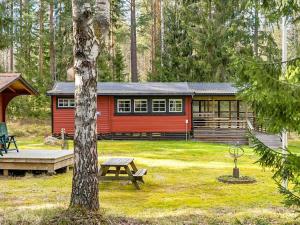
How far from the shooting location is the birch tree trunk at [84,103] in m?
6.61

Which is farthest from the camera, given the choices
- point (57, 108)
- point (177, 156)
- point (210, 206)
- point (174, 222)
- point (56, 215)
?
point (57, 108)

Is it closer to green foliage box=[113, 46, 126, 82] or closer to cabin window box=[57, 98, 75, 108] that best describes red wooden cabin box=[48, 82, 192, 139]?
cabin window box=[57, 98, 75, 108]

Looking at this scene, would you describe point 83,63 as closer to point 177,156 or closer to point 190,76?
point 177,156

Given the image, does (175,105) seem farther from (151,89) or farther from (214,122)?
(214,122)

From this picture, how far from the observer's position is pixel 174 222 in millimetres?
7336

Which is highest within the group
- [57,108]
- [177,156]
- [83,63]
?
[83,63]

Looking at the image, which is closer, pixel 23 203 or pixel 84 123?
pixel 84 123

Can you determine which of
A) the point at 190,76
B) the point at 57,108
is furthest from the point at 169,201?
the point at 190,76

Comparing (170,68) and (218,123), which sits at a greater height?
(170,68)

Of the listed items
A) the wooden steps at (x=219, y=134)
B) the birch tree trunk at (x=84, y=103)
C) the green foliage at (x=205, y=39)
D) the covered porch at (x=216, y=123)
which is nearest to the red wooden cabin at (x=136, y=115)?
the wooden steps at (x=219, y=134)

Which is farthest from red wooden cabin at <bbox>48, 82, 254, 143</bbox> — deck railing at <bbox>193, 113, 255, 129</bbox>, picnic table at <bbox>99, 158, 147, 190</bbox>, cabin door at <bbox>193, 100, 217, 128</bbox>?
picnic table at <bbox>99, 158, 147, 190</bbox>

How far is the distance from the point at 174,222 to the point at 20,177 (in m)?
6.58

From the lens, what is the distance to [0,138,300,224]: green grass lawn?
8.24 metres

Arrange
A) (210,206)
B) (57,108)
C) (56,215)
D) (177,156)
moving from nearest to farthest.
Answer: (56,215), (210,206), (177,156), (57,108)
